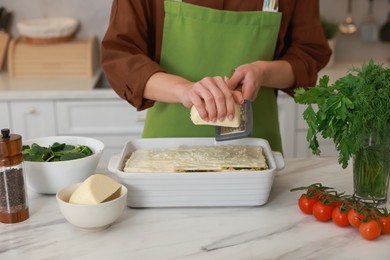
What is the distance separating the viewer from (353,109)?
111 cm

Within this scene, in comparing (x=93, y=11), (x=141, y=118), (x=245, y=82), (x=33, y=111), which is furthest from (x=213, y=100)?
(x=93, y=11)

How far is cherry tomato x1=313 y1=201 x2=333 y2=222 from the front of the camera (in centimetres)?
116

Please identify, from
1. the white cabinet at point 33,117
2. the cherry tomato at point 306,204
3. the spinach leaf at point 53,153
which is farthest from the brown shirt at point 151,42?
the white cabinet at point 33,117

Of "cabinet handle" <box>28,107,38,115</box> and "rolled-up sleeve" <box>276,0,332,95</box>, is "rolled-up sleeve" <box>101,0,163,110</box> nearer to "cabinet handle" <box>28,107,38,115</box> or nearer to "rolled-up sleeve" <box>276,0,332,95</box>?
"rolled-up sleeve" <box>276,0,332,95</box>

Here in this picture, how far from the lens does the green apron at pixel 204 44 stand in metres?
1.56

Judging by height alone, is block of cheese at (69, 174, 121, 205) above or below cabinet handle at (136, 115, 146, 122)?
above

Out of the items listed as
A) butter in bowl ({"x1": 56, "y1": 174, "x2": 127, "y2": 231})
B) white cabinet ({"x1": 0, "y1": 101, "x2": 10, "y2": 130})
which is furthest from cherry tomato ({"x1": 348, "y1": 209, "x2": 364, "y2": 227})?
white cabinet ({"x1": 0, "y1": 101, "x2": 10, "y2": 130})

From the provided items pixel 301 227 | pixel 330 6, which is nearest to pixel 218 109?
pixel 301 227

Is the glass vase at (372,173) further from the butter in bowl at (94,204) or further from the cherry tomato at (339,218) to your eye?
the butter in bowl at (94,204)

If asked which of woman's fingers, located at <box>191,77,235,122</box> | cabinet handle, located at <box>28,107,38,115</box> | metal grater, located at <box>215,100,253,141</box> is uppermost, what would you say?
woman's fingers, located at <box>191,77,235,122</box>

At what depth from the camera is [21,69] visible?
277cm

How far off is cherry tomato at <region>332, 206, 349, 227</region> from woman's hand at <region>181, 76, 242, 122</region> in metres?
0.26

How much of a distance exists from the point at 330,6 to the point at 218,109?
201cm

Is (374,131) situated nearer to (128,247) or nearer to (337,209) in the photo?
(337,209)
